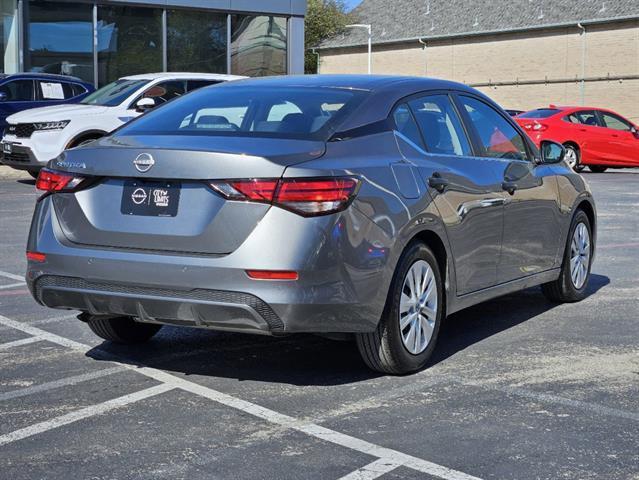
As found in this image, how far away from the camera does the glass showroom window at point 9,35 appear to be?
2759cm

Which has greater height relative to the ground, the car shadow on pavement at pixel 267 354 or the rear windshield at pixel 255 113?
the rear windshield at pixel 255 113

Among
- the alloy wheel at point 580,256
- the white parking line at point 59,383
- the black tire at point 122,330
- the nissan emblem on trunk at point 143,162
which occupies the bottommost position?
the white parking line at point 59,383

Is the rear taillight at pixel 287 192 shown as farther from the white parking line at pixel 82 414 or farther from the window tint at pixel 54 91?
the window tint at pixel 54 91

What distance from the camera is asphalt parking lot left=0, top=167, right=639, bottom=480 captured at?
445 centimetres

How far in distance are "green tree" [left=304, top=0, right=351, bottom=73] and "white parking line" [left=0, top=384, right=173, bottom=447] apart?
2676 inches

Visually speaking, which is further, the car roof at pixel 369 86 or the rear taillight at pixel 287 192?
A: the car roof at pixel 369 86

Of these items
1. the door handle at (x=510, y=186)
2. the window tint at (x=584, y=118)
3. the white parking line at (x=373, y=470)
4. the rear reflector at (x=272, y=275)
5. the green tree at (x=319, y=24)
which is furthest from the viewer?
the green tree at (x=319, y=24)

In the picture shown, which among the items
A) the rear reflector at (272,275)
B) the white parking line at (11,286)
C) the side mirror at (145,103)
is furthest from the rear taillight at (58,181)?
the side mirror at (145,103)

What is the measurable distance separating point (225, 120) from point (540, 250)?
2.50 meters

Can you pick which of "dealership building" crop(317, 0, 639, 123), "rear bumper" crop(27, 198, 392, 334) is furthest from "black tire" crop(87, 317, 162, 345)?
"dealership building" crop(317, 0, 639, 123)

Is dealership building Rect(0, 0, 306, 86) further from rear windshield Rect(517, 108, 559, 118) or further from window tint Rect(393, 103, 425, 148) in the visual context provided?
window tint Rect(393, 103, 425, 148)

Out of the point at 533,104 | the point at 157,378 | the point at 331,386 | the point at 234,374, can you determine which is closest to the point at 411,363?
the point at 331,386

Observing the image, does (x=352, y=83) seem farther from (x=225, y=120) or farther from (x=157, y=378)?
(x=157, y=378)

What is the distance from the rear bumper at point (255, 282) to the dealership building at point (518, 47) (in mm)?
46257
